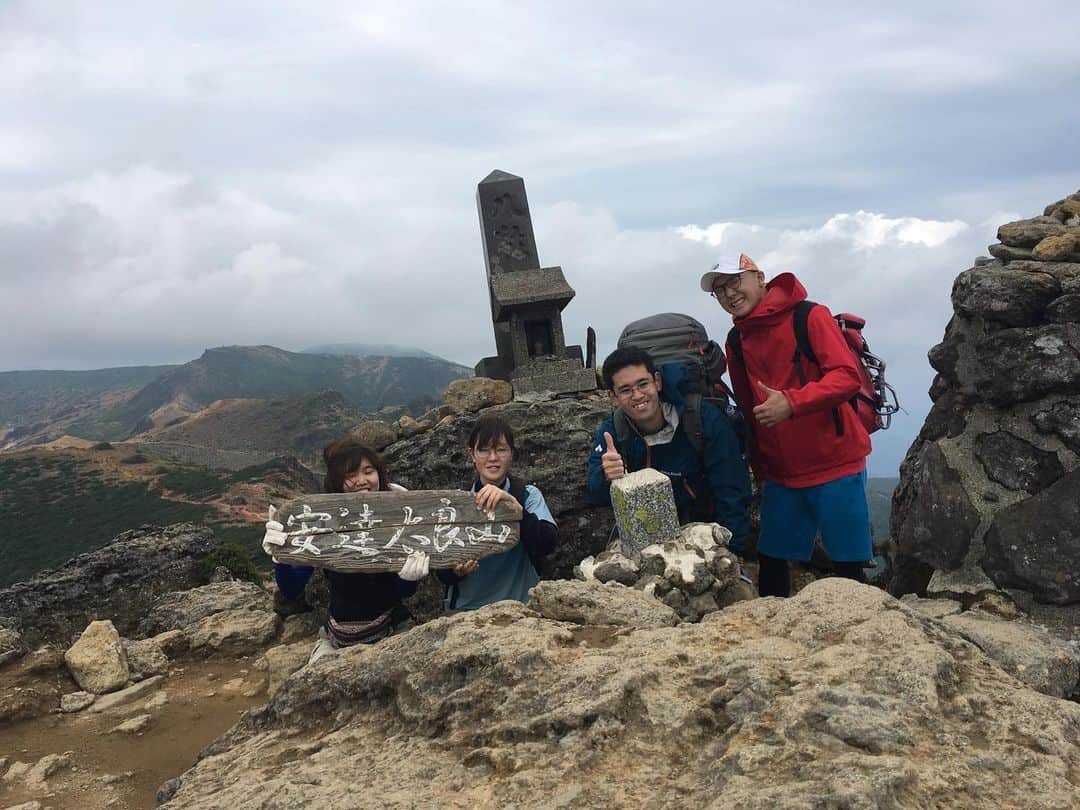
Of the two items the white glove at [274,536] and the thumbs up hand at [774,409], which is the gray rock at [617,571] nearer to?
the thumbs up hand at [774,409]

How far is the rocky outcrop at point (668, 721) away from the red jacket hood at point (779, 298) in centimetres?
192

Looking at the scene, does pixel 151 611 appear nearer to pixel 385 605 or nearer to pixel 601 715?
pixel 385 605

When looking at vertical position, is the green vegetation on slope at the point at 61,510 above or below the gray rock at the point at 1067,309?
below

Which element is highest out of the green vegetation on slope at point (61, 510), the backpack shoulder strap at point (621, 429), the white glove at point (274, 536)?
the backpack shoulder strap at point (621, 429)

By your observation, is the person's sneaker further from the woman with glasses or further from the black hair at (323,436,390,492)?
the woman with glasses

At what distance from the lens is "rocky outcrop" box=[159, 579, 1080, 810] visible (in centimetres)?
169

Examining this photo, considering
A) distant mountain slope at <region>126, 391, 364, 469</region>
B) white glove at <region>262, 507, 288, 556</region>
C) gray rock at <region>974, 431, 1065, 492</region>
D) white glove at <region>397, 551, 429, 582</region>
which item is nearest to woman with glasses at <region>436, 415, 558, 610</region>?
white glove at <region>397, 551, 429, 582</region>

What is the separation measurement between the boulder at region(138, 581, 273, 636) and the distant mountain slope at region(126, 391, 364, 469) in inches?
3076

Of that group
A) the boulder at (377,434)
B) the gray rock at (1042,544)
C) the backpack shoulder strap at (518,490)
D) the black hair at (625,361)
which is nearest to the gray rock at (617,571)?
the backpack shoulder strap at (518,490)

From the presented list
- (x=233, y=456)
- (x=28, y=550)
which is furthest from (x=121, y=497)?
(x=233, y=456)

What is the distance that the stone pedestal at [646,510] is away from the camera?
3.82m

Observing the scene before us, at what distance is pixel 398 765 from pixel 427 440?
194 inches

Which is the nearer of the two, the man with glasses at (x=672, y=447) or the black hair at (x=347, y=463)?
the man with glasses at (x=672, y=447)

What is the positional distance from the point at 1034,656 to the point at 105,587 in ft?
27.4
